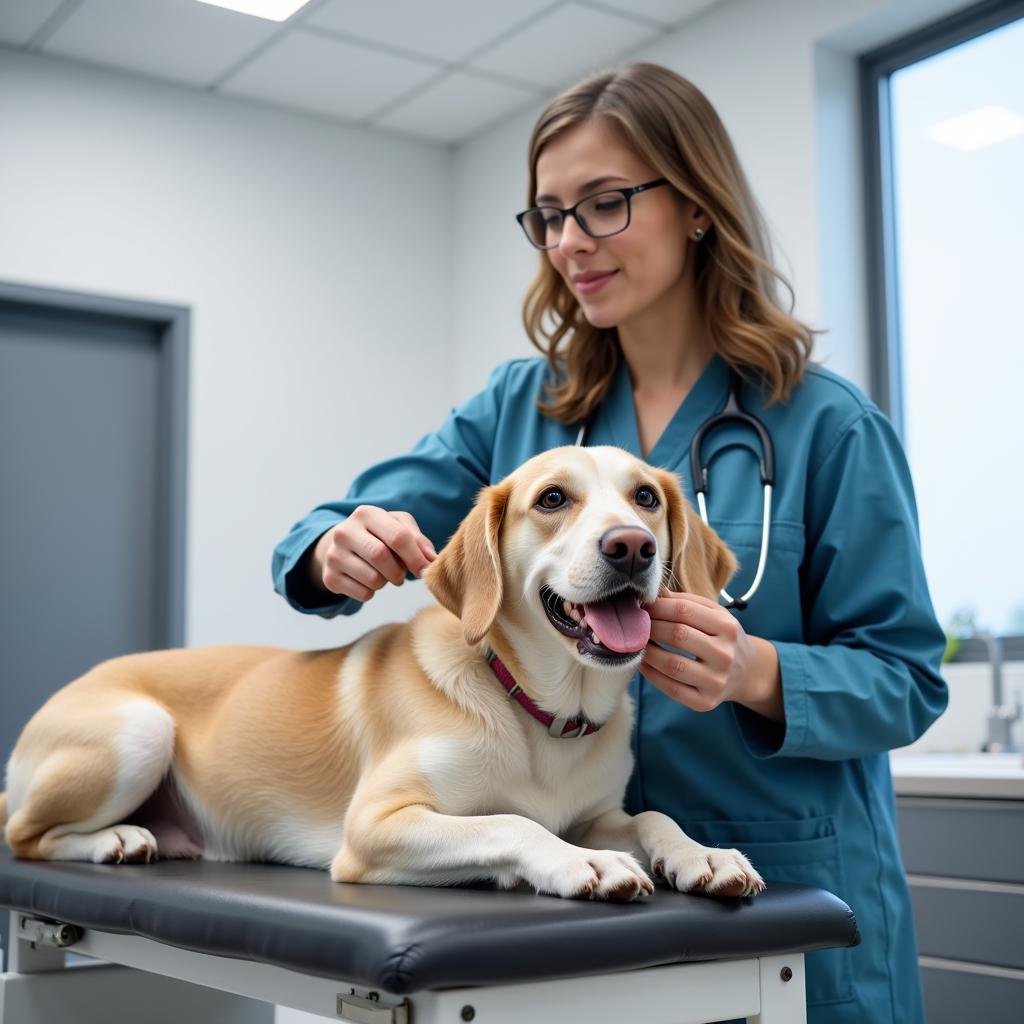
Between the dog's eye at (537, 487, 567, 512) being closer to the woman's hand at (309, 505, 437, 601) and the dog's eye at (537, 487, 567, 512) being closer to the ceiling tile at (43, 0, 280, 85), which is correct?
the woman's hand at (309, 505, 437, 601)

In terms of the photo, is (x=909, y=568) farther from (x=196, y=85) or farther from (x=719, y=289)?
(x=196, y=85)

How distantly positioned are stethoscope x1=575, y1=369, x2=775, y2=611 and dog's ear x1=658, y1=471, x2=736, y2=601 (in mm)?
32

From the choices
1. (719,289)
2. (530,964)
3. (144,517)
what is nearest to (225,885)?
(530,964)

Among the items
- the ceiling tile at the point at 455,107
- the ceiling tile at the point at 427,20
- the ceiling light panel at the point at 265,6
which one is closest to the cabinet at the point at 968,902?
the ceiling tile at the point at 427,20

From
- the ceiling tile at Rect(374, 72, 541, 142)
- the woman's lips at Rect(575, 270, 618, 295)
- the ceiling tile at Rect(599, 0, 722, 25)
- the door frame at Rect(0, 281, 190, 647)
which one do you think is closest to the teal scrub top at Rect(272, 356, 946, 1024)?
the woman's lips at Rect(575, 270, 618, 295)

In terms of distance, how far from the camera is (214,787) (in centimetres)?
148

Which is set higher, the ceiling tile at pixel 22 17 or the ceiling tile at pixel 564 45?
the ceiling tile at pixel 564 45

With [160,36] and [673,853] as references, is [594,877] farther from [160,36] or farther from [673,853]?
[160,36]

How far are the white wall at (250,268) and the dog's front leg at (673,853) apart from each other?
10.0 feet

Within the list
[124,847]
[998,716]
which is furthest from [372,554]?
[998,716]

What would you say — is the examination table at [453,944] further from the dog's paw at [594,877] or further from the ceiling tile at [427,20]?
the ceiling tile at [427,20]

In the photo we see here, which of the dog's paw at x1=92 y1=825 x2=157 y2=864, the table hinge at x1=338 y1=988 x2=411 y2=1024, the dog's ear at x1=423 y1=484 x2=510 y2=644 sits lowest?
the table hinge at x1=338 y1=988 x2=411 y2=1024

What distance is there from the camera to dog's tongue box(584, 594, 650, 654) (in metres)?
1.19

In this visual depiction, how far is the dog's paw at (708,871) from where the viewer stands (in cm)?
108
